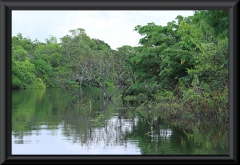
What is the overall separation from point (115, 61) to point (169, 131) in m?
15.7

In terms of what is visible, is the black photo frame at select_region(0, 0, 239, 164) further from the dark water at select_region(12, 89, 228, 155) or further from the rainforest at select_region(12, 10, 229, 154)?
the dark water at select_region(12, 89, 228, 155)

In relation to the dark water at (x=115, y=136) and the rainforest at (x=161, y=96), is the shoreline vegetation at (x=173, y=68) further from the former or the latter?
the dark water at (x=115, y=136)

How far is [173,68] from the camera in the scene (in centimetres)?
1833

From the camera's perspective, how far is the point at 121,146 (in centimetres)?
927

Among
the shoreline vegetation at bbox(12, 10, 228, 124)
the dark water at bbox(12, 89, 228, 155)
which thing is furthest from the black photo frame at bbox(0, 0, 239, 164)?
the dark water at bbox(12, 89, 228, 155)

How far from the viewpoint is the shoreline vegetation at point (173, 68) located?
41.7 feet

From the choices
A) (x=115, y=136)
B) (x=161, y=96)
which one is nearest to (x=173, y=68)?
(x=161, y=96)

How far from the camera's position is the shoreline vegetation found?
1272 centimetres
